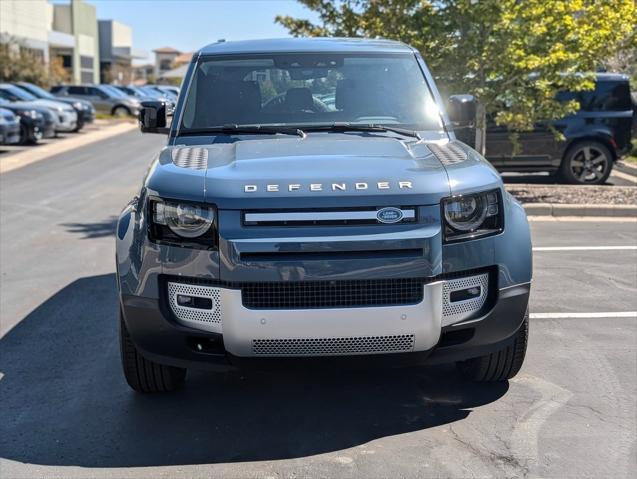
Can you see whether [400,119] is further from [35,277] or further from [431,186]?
[35,277]

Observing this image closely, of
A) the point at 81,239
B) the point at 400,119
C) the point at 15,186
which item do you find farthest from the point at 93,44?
the point at 400,119

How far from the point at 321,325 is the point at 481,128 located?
9641mm

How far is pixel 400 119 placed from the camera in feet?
17.3

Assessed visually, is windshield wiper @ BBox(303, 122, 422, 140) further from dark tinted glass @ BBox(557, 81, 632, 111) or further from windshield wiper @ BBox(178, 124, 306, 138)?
dark tinted glass @ BBox(557, 81, 632, 111)

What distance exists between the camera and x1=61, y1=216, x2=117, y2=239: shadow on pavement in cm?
1012

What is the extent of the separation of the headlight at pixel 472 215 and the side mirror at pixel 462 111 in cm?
179

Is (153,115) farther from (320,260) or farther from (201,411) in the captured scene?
(320,260)

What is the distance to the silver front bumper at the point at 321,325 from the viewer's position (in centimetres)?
381

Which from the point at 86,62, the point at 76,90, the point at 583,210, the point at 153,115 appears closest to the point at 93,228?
the point at 153,115

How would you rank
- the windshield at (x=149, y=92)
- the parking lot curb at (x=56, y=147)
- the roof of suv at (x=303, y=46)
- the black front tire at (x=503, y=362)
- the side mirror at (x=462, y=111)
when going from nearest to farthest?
the black front tire at (x=503, y=362) < the roof of suv at (x=303, y=46) < the side mirror at (x=462, y=111) < the parking lot curb at (x=56, y=147) < the windshield at (x=149, y=92)

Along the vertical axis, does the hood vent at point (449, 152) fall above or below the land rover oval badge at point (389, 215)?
above

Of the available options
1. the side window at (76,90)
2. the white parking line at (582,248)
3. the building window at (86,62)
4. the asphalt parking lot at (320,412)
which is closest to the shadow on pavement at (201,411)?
the asphalt parking lot at (320,412)

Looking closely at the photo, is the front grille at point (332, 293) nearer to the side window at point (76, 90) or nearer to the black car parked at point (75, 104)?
the black car parked at point (75, 104)

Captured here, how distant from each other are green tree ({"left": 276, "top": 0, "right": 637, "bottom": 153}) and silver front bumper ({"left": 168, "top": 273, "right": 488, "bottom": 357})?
27.6 feet
